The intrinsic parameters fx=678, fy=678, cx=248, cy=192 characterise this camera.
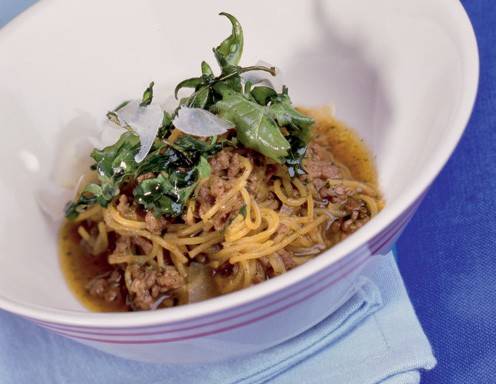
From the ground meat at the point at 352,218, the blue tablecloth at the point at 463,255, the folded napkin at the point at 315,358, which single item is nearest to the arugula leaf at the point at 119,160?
the folded napkin at the point at 315,358

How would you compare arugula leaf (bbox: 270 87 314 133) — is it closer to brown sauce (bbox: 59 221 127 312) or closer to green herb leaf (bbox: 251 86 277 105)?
green herb leaf (bbox: 251 86 277 105)

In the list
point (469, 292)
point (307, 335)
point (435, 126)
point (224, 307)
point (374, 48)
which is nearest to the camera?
point (224, 307)

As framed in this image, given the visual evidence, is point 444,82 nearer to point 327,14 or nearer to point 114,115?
point 327,14

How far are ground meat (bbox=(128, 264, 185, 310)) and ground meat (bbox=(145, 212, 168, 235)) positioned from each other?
0.16 metres

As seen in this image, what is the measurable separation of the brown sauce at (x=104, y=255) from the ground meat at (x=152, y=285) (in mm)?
135

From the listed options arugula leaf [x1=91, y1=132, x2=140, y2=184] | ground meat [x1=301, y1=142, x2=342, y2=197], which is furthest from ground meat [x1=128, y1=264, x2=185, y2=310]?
ground meat [x1=301, y1=142, x2=342, y2=197]

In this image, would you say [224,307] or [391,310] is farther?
[391,310]

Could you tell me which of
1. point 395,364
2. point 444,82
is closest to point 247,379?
point 395,364

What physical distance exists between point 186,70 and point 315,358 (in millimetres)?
1513

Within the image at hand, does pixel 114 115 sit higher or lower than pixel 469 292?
higher

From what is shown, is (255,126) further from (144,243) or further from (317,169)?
(144,243)

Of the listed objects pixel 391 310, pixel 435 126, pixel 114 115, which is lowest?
pixel 391 310

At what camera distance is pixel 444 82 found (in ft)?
8.02

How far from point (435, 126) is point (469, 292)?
2.61 feet
